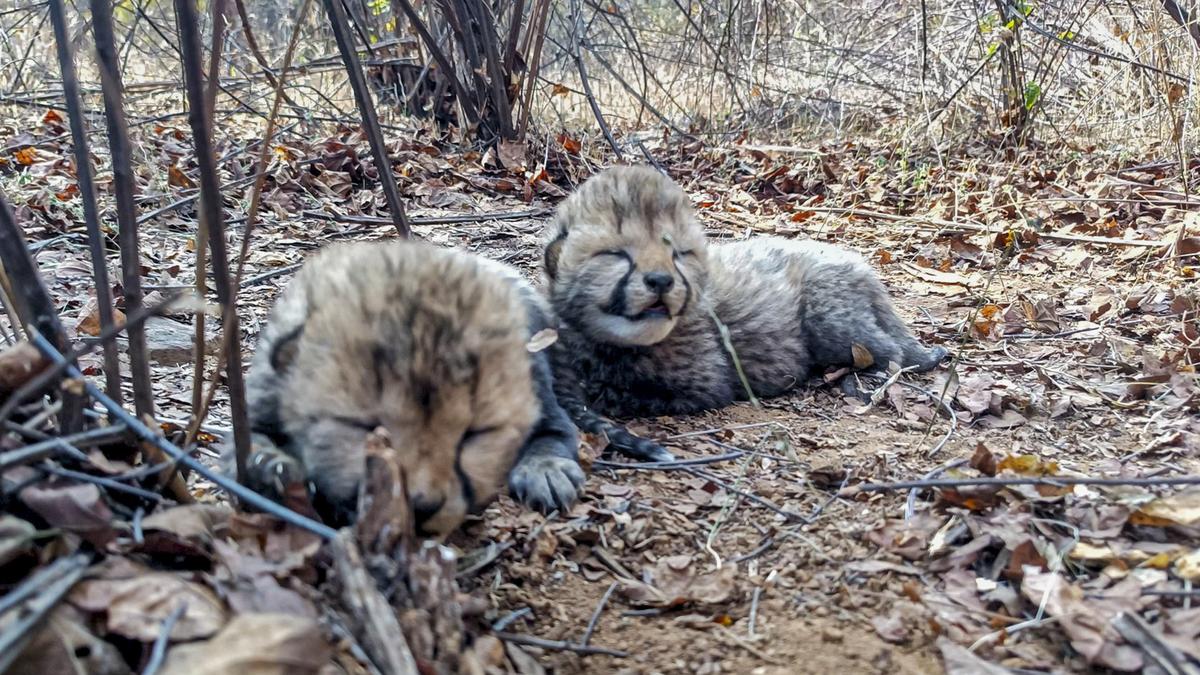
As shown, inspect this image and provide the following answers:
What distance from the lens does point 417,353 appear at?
2.31m

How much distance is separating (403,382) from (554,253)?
2.30 metres

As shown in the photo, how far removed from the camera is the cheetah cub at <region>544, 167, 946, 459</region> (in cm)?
430

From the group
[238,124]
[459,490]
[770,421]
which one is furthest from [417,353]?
[238,124]

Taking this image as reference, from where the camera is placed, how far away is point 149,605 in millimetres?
2018

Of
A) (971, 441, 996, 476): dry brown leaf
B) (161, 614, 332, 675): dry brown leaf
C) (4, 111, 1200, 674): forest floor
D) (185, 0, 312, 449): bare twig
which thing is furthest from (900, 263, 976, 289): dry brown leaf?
(161, 614, 332, 675): dry brown leaf

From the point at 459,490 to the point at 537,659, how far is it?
0.46 m

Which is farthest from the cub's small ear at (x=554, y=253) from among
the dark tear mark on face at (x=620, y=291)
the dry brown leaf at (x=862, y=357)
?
the dry brown leaf at (x=862, y=357)

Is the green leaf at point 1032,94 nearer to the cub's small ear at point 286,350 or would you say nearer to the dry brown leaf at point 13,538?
the cub's small ear at point 286,350

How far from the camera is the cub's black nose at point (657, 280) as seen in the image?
13.8 feet

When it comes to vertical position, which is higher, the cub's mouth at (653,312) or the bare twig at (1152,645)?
the cub's mouth at (653,312)

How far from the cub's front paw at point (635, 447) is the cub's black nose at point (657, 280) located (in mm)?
613

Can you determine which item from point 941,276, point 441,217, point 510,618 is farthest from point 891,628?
point 441,217

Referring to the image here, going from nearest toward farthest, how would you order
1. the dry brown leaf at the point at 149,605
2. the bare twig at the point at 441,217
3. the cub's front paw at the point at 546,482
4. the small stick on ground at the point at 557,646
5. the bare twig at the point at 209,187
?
the dry brown leaf at the point at 149,605 < the bare twig at the point at 209,187 < the small stick on ground at the point at 557,646 < the cub's front paw at the point at 546,482 < the bare twig at the point at 441,217

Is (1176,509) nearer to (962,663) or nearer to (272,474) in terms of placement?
(962,663)
